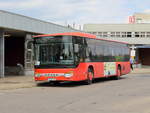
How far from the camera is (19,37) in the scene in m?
35.1

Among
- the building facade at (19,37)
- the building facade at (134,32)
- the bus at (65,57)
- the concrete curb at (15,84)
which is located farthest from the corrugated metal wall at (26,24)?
the building facade at (134,32)

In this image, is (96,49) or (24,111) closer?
(24,111)

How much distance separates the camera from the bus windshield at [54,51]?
60.4 ft

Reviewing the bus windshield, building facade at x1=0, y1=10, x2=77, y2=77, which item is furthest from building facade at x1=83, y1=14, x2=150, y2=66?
the bus windshield

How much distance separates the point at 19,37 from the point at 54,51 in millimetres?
17117

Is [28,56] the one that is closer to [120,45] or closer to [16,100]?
[120,45]

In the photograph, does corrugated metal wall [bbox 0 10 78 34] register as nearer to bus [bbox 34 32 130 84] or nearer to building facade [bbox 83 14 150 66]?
bus [bbox 34 32 130 84]

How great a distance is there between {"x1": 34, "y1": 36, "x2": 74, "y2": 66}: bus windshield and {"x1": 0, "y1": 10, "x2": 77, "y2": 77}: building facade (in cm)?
97

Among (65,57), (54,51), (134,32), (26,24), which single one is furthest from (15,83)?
(134,32)

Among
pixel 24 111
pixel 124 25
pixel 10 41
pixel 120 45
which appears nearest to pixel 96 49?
pixel 120 45

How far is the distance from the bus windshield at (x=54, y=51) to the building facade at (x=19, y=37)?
0.97m

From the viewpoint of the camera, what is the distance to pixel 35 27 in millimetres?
28688

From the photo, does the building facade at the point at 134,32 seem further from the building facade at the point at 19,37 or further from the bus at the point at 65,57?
the bus at the point at 65,57

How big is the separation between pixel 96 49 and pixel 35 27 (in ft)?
27.9
